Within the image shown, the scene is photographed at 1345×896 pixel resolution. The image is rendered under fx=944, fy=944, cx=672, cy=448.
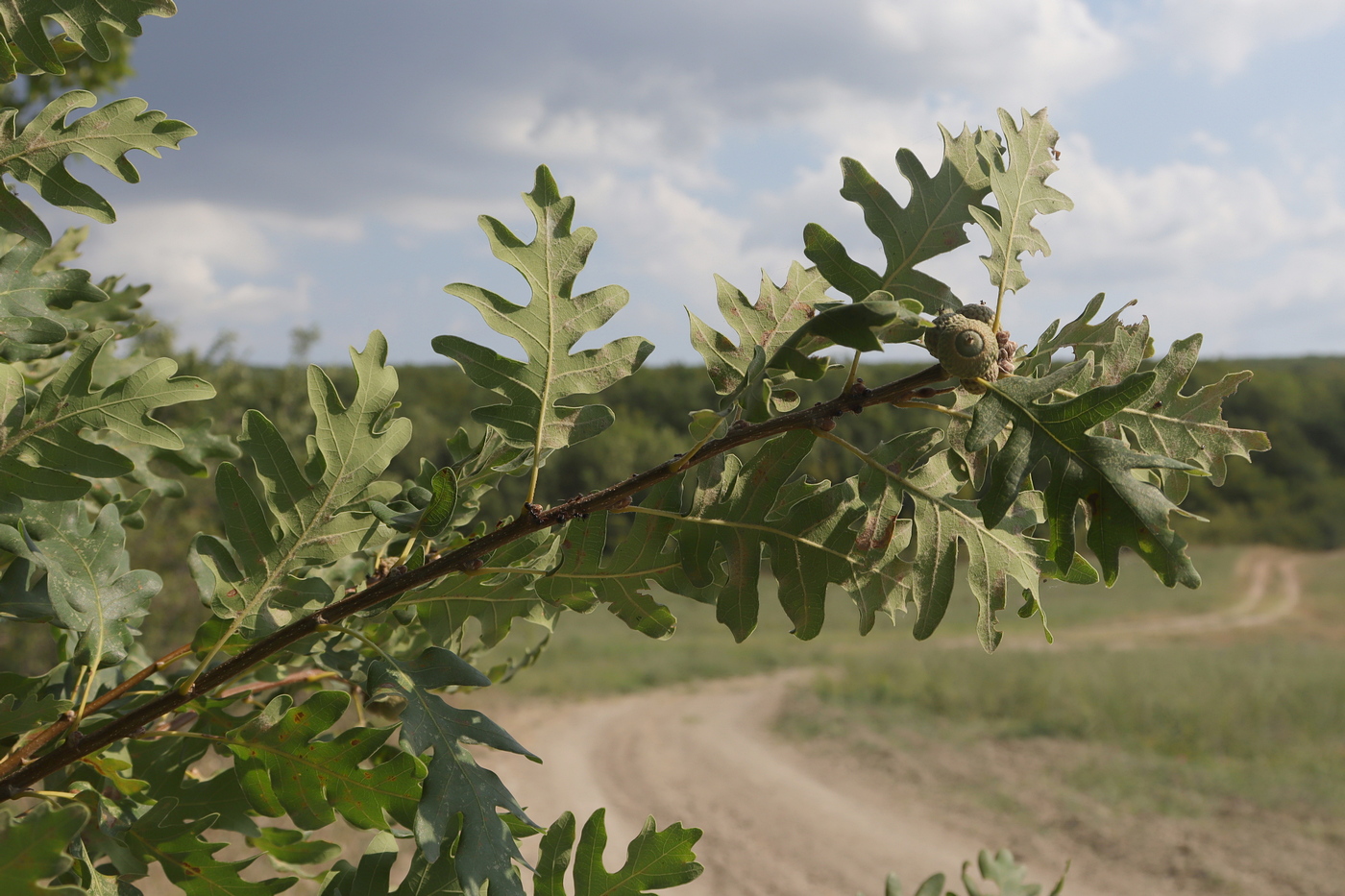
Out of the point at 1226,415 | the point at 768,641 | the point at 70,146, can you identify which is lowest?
the point at 768,641

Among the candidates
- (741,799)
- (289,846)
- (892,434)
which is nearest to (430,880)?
(289,846)

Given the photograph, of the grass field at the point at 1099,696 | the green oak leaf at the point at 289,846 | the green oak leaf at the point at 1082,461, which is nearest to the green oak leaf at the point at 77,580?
the green oak leaf at the point at 289,846

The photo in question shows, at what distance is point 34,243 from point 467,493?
640 mm

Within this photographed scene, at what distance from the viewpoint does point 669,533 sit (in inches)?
46.4

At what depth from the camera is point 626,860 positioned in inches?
47.7

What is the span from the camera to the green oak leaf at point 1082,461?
936 mm

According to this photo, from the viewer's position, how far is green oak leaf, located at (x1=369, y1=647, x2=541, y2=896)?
96 cm

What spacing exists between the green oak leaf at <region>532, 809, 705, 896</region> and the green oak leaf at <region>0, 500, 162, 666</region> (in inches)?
23.8

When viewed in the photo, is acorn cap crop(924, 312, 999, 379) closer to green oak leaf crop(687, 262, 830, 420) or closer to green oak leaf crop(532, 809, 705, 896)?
green oak leaf crop(687, 262, 830, 420)

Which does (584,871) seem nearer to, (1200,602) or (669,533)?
(669,533)

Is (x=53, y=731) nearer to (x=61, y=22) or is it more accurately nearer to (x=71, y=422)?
(x=71, y=422)

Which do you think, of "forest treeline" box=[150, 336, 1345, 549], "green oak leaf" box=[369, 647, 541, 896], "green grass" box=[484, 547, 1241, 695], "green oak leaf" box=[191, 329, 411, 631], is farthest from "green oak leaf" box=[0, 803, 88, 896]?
"forest treeline" box=[150, 336, 1345, 549]

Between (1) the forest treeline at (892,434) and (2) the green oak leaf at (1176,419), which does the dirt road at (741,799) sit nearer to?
(2) the green oak leaf at (1176,419)

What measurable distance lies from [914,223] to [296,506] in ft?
2.79
